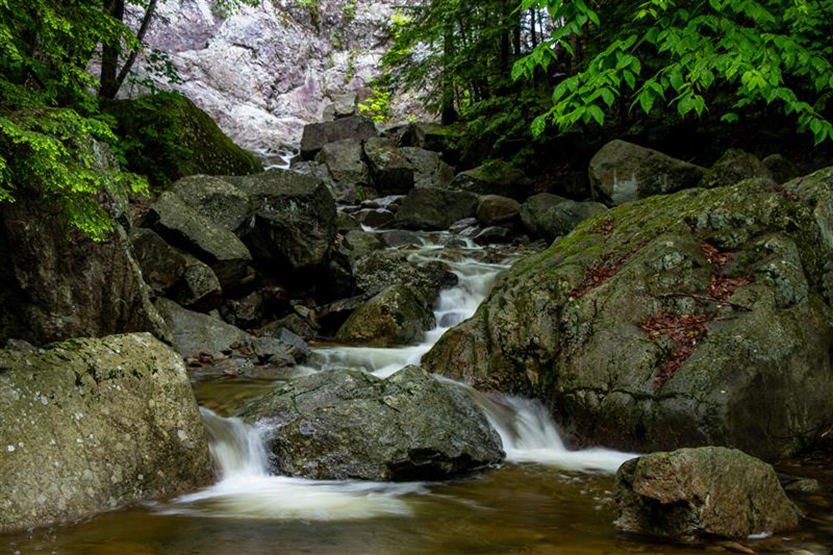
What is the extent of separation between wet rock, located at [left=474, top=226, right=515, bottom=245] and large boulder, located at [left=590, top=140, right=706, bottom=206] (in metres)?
2.28

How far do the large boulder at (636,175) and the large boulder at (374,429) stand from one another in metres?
8.99

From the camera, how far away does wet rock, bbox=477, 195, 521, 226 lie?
1576 centimetres

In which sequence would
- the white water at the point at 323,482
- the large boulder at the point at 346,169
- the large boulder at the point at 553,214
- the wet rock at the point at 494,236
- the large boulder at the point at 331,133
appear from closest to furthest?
the white water at the point at 323,482 < the large boulder at the point at 553,214 < the wet rock at the point at 494,236 < the large boulder at the point at 346,169 < the large boulder at the point at 331,133

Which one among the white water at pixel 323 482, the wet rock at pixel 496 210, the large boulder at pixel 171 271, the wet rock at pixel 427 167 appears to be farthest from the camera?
the wet rock at pixel 427 167

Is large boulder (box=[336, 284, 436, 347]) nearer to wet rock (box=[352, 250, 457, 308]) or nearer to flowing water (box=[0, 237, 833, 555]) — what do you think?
wet rock (box=[352, 250, 457, 308])

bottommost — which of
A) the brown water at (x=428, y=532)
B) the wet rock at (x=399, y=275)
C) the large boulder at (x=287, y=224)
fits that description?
the brown water at (x=428, y=532)

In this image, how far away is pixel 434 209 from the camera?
16.9 m

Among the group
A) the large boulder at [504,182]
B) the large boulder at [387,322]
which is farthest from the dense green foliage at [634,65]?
the large boulder at [387,322]

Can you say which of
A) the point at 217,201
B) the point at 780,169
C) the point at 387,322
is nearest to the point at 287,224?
the point at 217,201

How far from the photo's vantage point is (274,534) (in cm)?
378

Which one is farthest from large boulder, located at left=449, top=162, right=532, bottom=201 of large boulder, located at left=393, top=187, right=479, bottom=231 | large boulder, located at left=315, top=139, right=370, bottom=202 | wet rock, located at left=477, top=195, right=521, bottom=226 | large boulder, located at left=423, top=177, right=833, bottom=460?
large boulder, located at left=423, top=177, right=833, bottom=460

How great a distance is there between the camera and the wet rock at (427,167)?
21594mm

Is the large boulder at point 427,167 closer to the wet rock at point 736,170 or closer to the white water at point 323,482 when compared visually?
the wet rock at point 736,170

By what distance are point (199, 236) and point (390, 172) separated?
12.0m
